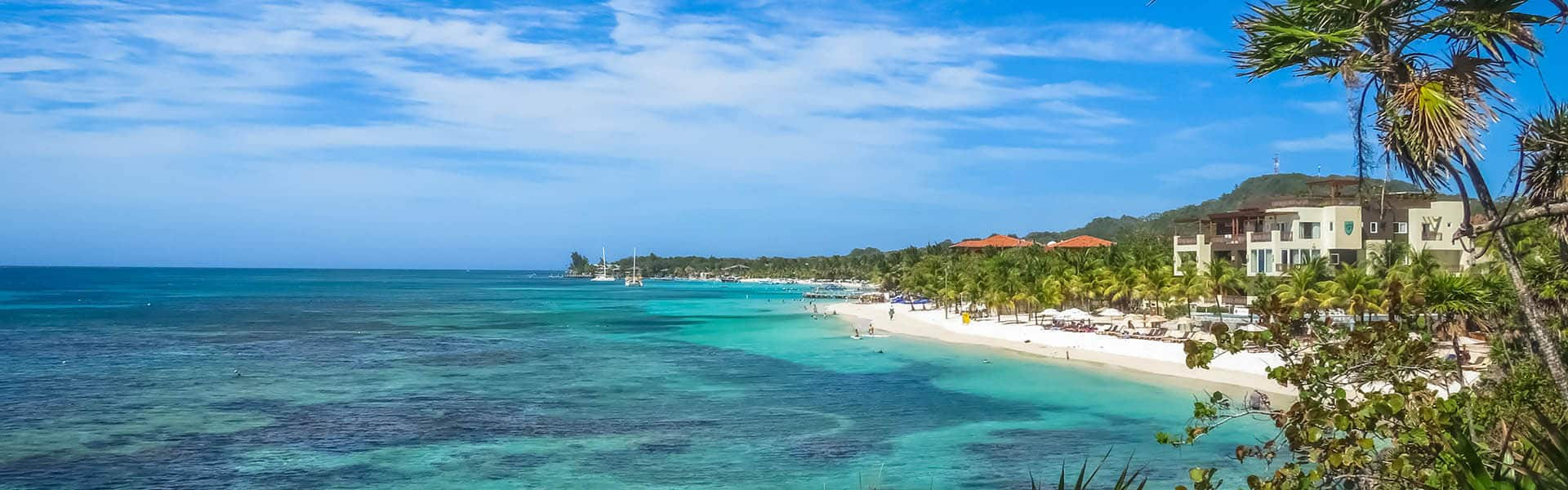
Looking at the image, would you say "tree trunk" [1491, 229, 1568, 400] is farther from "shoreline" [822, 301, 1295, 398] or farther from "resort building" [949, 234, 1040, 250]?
"resort building" [949, 234, 1040, 250]

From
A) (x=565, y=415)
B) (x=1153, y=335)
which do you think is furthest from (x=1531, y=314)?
(x=1153, y=335)

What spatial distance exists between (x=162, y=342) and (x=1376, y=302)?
55.3 meters

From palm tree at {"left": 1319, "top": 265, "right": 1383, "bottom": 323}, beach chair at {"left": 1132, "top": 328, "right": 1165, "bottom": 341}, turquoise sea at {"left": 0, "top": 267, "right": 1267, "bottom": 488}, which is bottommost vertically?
turquoise sea at {"left": 0, "top": 267, "right": 1267, "bottom": 488}

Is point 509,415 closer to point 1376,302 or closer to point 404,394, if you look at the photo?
point 404,394

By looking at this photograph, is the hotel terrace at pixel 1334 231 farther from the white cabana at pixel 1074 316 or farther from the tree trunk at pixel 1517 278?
A: the tree trunk at pixel 1517 278

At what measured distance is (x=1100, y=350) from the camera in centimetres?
4266

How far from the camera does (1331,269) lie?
42.5 metres

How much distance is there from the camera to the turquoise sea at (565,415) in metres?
20.8

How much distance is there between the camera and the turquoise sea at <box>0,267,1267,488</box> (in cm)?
2083

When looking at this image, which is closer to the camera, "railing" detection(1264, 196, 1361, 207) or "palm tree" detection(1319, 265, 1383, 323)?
"palm tree" detection(1319, 265, 1383, 323)

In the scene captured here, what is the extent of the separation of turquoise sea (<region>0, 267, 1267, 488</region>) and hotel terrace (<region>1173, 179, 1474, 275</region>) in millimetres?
13628

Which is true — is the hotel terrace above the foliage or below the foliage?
above

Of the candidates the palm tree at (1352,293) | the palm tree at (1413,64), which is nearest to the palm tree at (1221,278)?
the palm tree at (1352,293)

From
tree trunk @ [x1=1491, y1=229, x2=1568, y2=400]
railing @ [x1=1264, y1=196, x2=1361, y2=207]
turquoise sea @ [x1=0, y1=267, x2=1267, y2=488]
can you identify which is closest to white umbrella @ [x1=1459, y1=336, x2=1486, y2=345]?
railing @ [x1=1264, y1=196, x2=1361, y2=207]
